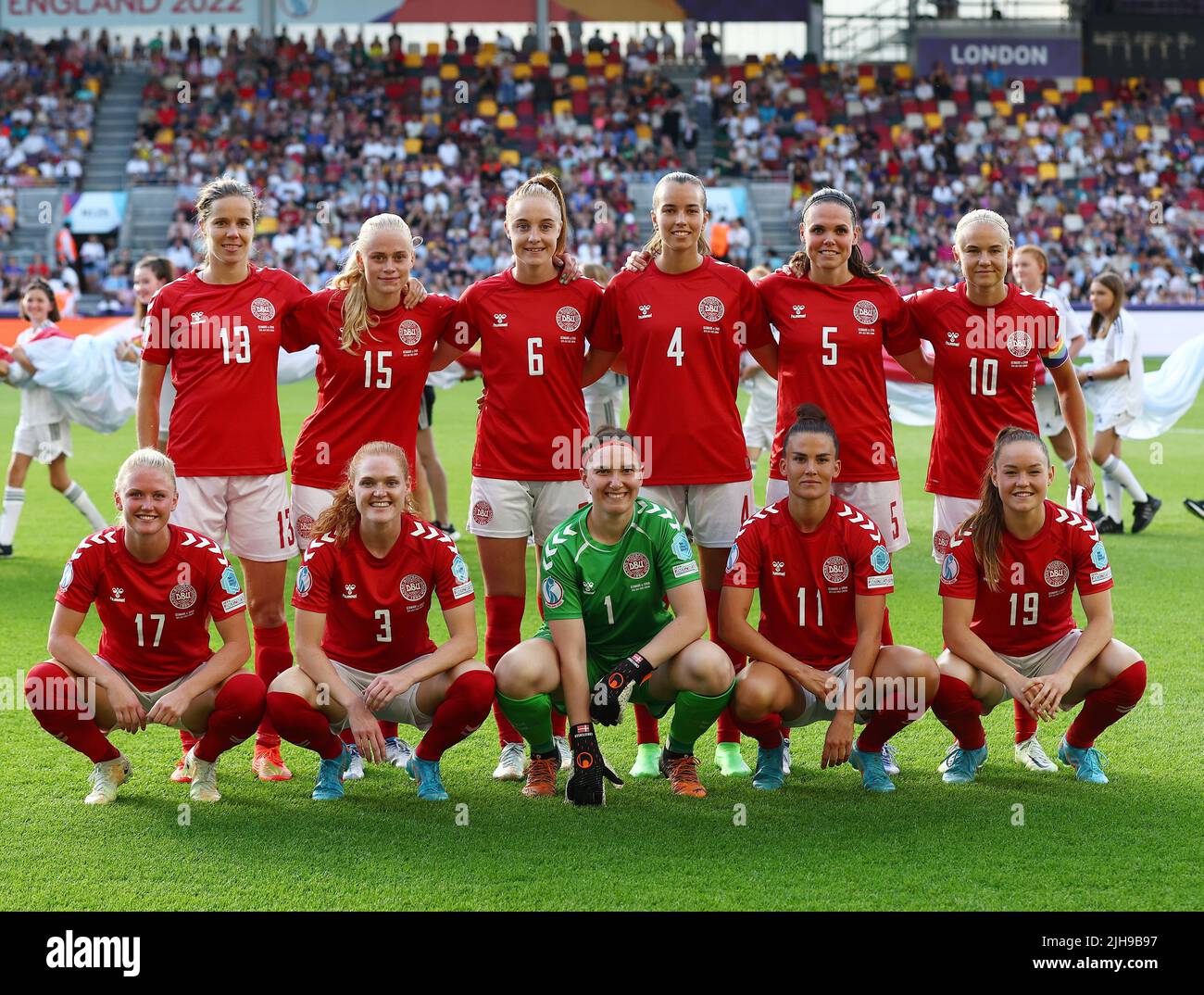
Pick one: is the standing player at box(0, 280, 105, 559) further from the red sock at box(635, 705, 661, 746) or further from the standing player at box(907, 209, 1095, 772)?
the standing player at box(907, 209, 1095, 772)

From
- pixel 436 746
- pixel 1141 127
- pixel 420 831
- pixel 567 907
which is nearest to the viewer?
pixel 567 907

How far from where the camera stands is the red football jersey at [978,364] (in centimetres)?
494

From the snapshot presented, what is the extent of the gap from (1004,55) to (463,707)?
1257 inches

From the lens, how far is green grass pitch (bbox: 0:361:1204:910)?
3.54 meters

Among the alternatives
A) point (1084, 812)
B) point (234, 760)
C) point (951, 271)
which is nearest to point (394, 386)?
point (234, 760)

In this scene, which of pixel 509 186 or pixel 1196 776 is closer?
pixel 1196 776

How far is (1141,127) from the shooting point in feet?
102

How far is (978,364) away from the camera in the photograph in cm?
495

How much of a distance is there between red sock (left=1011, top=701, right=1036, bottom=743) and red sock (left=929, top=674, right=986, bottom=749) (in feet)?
0.98

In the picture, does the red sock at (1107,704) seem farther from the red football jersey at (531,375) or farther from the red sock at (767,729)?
the red football jersey at (531,375)

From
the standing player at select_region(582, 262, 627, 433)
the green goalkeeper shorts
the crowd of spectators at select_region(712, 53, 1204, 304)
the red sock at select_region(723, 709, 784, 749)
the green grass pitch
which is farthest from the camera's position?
the crowd of spectators at select_region(712, 53, 1204, 304)

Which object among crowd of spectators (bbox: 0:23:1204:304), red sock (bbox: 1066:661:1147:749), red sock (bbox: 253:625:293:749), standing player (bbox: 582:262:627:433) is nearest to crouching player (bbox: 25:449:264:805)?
red sock (bbox: 253:625:293:749)

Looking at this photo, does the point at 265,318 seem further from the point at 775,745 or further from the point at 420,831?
the point at 775,745

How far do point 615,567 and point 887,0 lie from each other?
32068mm
